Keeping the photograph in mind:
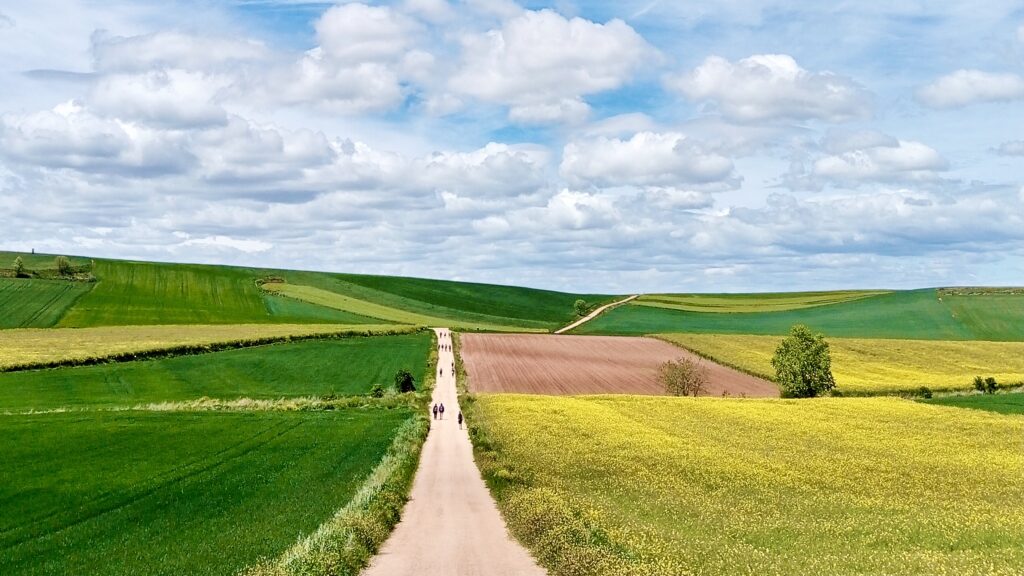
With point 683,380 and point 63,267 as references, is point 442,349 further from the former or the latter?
point 63,267

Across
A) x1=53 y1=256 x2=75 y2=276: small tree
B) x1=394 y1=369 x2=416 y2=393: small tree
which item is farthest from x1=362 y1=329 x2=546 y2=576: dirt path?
x1=53 y1=256 x2=75 y2=276: small tree

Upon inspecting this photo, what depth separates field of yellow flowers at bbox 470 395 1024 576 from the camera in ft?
69.5

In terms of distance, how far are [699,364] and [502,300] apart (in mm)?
93287

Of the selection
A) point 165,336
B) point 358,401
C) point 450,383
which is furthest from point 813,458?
point 165,336

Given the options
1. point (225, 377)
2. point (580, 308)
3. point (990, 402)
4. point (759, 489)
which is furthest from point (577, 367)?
point (580, 308)

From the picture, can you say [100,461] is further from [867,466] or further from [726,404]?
[726,404]

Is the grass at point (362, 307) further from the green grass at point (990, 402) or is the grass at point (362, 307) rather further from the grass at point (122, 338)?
the green grass at point (990, 402)

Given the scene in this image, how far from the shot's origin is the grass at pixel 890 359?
8969cm

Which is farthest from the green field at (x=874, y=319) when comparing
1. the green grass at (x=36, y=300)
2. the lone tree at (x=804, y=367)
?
the green grass at (x=36, y=300)

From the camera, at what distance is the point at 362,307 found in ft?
519

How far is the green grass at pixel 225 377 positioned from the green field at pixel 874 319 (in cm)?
5642

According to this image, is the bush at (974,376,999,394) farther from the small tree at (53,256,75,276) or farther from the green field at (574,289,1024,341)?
the small tree at (53,256,75,276)

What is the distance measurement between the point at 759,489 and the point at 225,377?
60900 millimetres

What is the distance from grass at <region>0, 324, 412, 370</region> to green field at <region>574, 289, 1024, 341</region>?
51.4 meters
